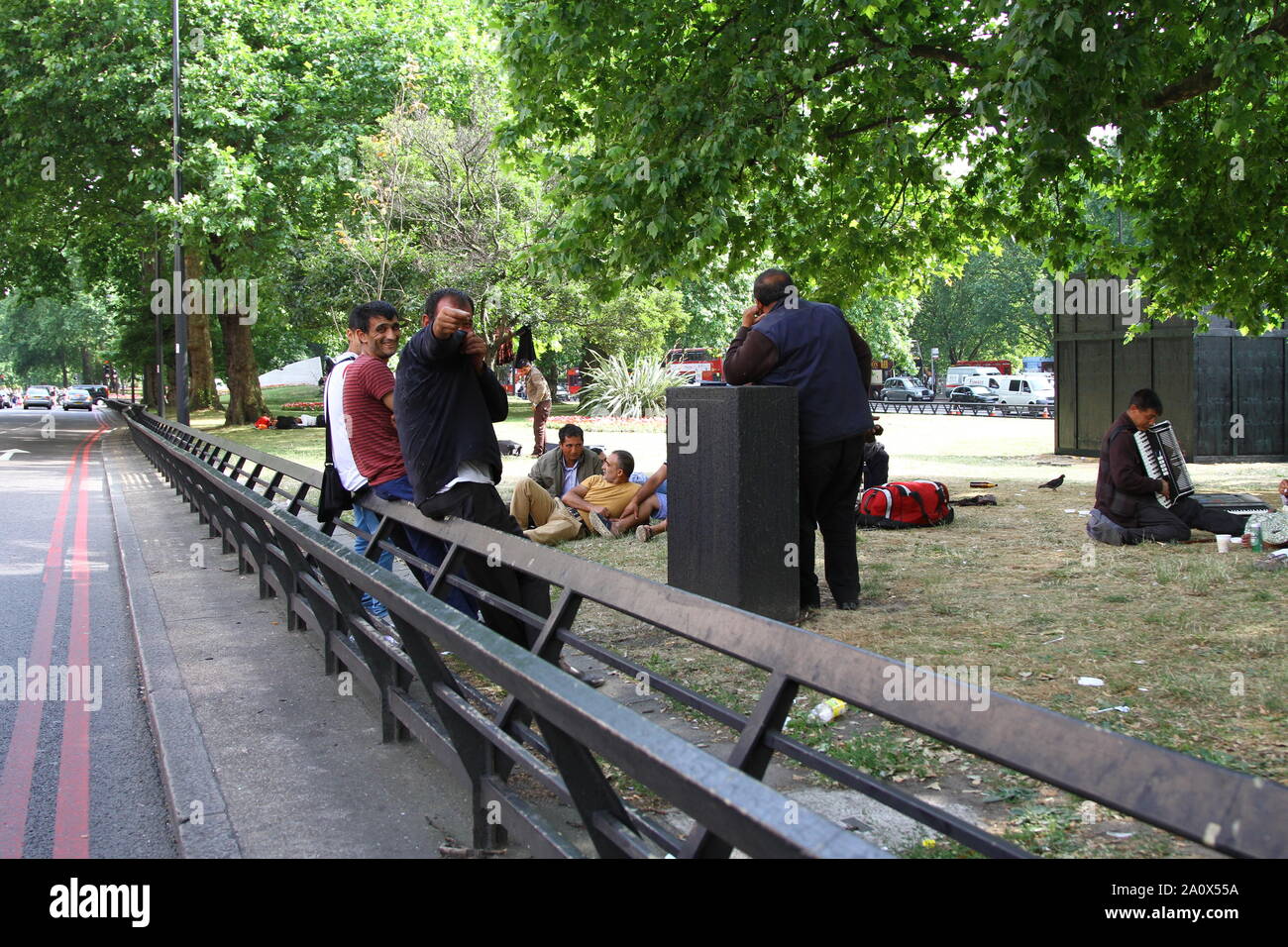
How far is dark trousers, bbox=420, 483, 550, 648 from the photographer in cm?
521

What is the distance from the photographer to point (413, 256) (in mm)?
27094

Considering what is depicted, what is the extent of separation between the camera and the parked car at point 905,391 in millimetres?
61594

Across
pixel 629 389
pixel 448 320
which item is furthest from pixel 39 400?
pixel 448 320

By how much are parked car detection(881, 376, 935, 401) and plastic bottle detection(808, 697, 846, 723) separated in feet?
186

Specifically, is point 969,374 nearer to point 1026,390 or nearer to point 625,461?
point 1026,390

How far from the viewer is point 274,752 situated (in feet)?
16.5

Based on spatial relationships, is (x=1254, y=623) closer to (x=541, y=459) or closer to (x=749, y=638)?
(x=749, y=638)

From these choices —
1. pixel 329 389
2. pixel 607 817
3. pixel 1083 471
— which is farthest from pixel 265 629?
pixel 1083 471

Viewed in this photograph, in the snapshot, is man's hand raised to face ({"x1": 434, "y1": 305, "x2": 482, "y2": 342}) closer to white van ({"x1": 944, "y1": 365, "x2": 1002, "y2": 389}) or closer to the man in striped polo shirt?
the man in striped polo shirt

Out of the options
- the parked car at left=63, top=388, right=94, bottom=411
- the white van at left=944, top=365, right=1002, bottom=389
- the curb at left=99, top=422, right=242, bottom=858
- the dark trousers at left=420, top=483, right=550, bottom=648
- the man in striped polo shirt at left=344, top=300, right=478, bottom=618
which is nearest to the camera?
the curb at left=99, top=422, right=242, bottom=858

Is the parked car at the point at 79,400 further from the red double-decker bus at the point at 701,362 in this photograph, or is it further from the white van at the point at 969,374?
the white van at the point at 969,374

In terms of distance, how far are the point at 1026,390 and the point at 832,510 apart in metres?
47.5

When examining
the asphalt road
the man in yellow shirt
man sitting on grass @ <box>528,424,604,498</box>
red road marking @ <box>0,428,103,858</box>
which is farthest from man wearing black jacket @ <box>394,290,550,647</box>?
man sitting on grass @ <box>528,424,604,498</box>
